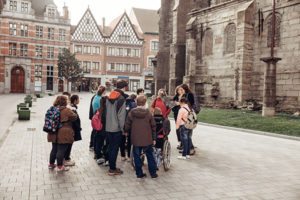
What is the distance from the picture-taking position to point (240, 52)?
18.9 metres

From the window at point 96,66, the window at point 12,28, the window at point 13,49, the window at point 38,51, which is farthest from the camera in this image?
the window at point 96,66

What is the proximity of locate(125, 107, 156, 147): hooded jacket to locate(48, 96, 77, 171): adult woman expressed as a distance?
1130mm

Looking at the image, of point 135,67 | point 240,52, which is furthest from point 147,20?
point 240,52

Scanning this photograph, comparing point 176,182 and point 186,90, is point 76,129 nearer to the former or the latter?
point 176,182

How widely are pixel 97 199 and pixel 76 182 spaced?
3.12ft

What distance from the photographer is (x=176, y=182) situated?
17.8ft

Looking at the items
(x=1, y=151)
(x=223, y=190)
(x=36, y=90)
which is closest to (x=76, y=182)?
(x=223, y=190)

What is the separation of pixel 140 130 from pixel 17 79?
4414cm

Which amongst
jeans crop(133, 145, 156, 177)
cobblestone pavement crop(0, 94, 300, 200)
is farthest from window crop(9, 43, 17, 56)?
jeans crop(133, 145, 156, 177)

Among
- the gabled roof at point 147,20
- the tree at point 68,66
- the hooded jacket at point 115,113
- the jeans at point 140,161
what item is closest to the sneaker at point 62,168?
the hooded jacket at point 115,113

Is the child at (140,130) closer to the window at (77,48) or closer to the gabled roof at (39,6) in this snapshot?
the gabled roof at (39,6)

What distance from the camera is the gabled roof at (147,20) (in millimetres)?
59156

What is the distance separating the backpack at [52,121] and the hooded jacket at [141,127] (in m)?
1.34

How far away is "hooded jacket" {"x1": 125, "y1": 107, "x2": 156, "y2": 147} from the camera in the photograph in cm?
560
